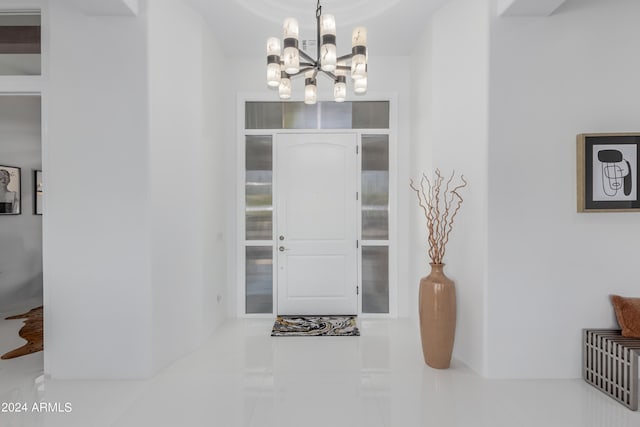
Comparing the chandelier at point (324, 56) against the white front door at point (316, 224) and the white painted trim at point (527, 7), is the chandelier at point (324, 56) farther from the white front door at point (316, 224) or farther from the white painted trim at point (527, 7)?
the white front door at point (316, 224)

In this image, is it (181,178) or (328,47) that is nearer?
(328,47)

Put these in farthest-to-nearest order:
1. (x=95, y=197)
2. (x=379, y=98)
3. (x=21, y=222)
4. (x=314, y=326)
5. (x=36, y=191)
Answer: (x=36, y=191), (x=21, y=222), (x=379, y=98), (x=314, y=326), (x=95, y=197)

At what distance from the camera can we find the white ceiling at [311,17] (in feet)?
10.2

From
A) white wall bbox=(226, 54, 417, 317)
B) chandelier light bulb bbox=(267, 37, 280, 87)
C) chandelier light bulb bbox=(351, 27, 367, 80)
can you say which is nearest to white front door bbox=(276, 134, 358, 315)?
white wall bbox=(226, 54, 417, 317)

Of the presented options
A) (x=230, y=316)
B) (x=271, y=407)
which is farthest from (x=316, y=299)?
(x=271, y=407)

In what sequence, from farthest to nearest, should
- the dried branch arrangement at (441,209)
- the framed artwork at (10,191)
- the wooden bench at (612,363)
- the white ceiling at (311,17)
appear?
the framed artwork at (10,191), the white ceiling at (311,17), the dried branch arrangement at (441,209), the wooden bench at (612,363)

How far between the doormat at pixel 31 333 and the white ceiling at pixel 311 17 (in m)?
3.42

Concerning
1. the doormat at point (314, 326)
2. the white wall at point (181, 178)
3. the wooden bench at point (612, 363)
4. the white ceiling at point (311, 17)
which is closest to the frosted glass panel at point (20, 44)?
the white wall at point (181, 178)

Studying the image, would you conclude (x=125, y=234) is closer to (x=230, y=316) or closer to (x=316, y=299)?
(x=230, y=316)

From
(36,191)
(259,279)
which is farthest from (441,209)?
(36,191)

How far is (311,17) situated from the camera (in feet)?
11.0

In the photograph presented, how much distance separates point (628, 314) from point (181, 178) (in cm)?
356

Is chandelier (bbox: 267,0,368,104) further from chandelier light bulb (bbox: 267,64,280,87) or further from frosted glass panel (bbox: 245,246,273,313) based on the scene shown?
frosted glass panel (bbox: 245,246,273,313)

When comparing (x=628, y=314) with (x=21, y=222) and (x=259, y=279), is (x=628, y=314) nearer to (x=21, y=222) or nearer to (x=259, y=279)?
(x=259, y=279)
